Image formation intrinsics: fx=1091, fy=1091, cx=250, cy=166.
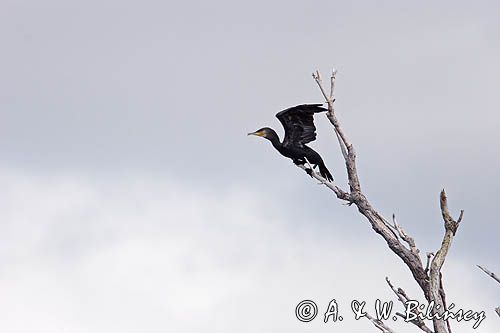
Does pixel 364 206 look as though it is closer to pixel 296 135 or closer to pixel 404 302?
pixel 404 302

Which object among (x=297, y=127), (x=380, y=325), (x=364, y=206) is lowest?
(x=380, y=325)

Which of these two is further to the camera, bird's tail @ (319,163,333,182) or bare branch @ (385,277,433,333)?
bird's tail @ (319,163,333,182)

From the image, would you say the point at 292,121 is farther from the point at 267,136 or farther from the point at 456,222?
the point at 456,222

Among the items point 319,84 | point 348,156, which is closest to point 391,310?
point 348,156

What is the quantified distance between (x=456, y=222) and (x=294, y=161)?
25.4 feet

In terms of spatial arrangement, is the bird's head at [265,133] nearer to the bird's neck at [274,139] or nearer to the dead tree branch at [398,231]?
the bird's neck at [274,139]

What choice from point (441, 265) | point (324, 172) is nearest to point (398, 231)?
Answer: point (441, 265)

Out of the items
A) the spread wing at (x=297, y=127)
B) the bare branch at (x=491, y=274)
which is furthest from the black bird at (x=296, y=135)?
the bare branch at (x=491, y=274)

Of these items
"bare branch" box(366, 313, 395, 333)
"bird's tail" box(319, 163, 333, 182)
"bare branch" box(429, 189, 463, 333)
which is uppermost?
"bird's tail" box(319, 163, 333, 182)

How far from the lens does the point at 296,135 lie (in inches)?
985

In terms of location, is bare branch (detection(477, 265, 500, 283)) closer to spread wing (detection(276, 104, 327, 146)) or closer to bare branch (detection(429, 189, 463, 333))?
bare branch (detection(429, 189, 463, 333))

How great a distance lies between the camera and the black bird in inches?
958

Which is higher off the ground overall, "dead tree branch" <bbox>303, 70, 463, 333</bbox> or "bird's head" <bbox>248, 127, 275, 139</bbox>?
"bird's head" <bbox>248, 127, 275, 139</bbox>

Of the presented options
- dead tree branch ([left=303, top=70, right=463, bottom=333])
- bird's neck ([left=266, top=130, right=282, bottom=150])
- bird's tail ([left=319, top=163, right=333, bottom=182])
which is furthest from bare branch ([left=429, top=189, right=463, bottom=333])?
bird's neck ([left=266, top=130, right=282, bottom=150])
